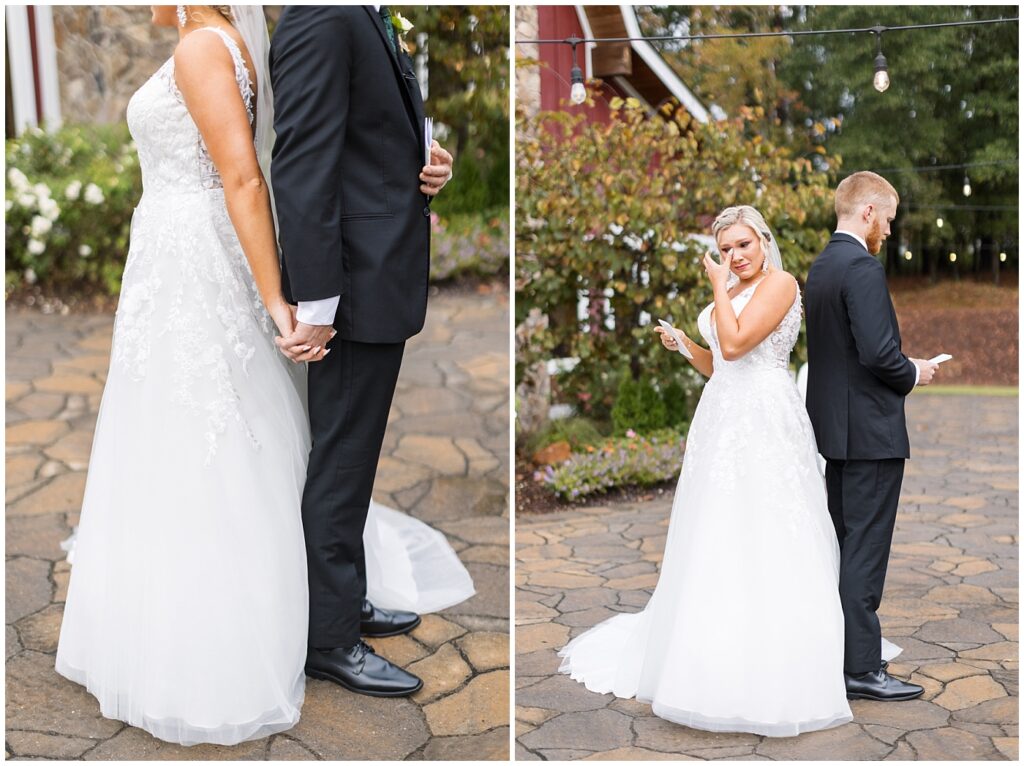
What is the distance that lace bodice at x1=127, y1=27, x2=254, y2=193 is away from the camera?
2342 millimetres

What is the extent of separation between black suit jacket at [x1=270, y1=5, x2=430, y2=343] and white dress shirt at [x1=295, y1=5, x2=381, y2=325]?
0.03 m

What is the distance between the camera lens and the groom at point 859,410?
2676 millimetres

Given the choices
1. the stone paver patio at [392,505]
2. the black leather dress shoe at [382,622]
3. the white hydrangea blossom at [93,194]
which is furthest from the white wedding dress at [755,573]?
the white hydrangea blossom at [93,194]

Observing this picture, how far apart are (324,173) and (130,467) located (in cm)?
93

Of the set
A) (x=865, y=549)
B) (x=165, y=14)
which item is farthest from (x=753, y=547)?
(x=165, y=14)

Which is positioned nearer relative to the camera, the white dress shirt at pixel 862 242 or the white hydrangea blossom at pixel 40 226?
the white dress shirt at pixel 862 242

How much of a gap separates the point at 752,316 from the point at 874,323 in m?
0.34

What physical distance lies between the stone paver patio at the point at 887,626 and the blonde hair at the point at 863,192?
1479 millimetres

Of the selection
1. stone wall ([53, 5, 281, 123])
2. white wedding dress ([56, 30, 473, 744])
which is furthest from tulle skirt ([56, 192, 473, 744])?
stone wall ([53, 5, 281, 123])

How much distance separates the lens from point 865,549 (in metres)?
2.74

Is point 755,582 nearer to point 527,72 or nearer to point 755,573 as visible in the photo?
point 755,573

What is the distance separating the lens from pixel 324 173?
2.24 metres

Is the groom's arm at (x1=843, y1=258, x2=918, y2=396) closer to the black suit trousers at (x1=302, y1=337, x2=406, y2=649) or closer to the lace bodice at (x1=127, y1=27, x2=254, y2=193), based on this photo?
the black suit trousers at (x1=302, y1=337, x2=406, y2=649)

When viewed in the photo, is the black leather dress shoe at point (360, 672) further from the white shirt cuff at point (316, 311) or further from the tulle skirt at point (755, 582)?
the white shirt cuff at point (316, 311)
